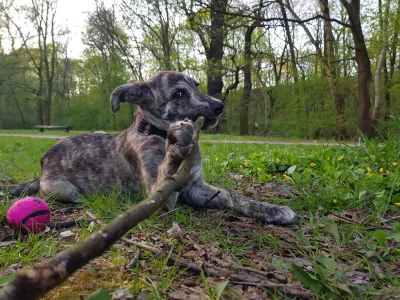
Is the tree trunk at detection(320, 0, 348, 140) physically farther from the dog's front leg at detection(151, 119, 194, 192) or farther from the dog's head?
the dog's front leg at detection(151, 119, 194, 192)

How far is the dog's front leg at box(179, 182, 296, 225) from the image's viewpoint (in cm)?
309

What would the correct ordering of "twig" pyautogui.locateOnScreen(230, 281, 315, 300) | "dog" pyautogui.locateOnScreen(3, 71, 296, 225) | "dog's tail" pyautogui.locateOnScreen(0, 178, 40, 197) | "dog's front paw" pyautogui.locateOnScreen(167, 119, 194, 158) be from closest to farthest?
"twig" pyautogui.locateOnScreen(230, 281, 315, 300), "dog's front paw" pyautogui.locateOnScreen(167, 119, 194, 158), "dog" pyautogui.locateOnScreen(3, 71, 296, 225), "dog's tail" pyautogui.locateOnScreen(0, 178, 40, 197)

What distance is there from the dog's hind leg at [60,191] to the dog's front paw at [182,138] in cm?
220

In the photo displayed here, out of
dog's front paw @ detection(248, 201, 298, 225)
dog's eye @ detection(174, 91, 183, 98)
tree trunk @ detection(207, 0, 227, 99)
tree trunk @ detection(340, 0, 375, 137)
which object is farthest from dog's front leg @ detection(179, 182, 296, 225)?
tree trunk @ detection(207, 0, 227, 99)

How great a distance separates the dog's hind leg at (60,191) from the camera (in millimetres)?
4219

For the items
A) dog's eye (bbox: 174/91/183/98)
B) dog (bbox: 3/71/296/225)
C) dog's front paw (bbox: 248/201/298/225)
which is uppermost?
dog's eye (bbox: 174/91/183/98)

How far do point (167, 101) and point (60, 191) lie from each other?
1.70 m

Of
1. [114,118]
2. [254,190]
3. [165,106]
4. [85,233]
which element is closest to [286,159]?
[254,190]

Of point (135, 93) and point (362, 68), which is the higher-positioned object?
point (362, 68)

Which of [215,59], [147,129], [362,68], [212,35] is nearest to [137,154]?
[147,129]

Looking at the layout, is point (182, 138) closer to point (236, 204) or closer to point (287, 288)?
point (287, 288)

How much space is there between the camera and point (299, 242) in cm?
243

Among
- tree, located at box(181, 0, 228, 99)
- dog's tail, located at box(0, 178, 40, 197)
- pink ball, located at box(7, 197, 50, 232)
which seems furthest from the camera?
tree, located at box(181, 0, 228, 99)

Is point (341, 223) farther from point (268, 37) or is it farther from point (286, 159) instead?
point (268, 37)
